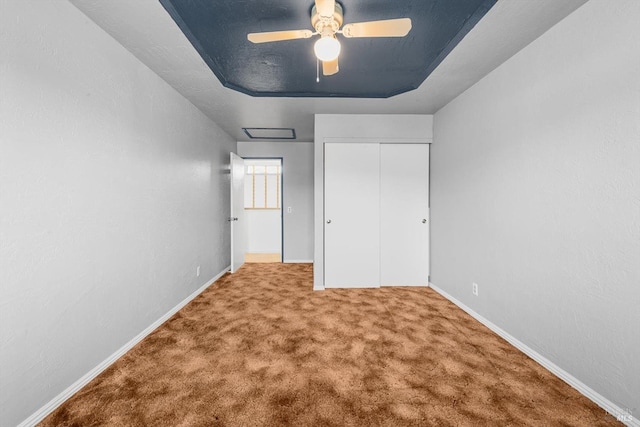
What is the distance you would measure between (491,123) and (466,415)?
226 cm

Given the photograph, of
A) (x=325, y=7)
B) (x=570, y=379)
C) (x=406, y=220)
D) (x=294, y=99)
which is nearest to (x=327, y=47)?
(x=325, y=7)

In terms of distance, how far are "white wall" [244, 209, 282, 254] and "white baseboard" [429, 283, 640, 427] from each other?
4223 mm

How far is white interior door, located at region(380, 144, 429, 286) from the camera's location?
127 inches

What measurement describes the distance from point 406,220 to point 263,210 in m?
3.50

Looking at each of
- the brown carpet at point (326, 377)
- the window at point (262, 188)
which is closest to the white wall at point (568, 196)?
the brown carpet at point (326, 377)

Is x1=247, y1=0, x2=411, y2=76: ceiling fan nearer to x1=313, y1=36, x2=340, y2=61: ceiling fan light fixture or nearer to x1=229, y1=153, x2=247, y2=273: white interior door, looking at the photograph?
x1=313, y1=36, x2=340, y2=61: ceiling fan light fixture

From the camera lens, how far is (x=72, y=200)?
143cm

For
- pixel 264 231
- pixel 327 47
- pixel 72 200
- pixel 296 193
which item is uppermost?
pixel 327 47

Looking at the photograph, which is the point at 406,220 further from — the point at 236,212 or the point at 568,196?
the point at 236,212

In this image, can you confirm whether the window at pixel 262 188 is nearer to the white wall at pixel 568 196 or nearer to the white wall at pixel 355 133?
the white wall at pixel 355 133

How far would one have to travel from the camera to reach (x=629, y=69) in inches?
48.4

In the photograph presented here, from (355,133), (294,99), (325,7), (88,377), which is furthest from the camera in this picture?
(355,133)

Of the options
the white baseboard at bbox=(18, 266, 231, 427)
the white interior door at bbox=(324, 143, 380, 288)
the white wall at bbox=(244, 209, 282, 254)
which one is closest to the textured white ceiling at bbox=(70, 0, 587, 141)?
the white interior door at bbox=(324, 143, 380, 288)

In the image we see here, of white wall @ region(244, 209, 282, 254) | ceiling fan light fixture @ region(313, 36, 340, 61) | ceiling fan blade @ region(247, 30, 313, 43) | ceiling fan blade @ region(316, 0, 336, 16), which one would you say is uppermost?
ceiling fan blade @ region(316, 0, 336, 16)
